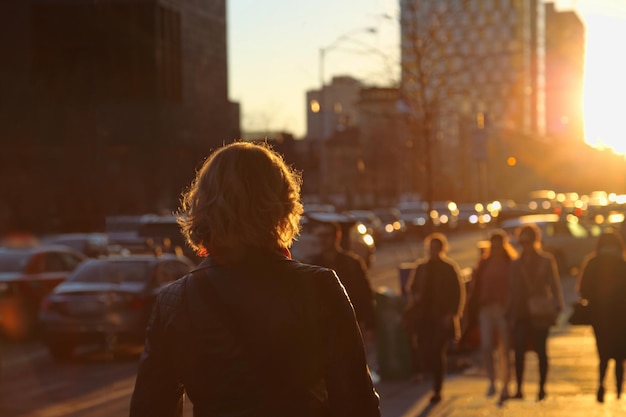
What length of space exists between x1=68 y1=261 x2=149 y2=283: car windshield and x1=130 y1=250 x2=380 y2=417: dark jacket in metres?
15.4

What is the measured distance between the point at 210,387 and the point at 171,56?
37982 mm

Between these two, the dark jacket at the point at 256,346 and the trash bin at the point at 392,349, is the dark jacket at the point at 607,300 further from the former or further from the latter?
the dark jacket at the point at 256,346

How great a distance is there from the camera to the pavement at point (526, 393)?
11.4m

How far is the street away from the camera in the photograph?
1301cm

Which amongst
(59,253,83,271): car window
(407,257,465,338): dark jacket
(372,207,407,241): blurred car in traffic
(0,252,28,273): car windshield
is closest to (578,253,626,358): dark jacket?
(407,257,465,338): dark jacket

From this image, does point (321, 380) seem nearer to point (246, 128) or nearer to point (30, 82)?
point (30, 82)

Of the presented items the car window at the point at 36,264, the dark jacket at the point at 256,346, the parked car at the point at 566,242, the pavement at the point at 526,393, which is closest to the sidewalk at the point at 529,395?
the pavement at the point at 526,393

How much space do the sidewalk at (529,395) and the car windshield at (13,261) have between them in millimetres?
8707

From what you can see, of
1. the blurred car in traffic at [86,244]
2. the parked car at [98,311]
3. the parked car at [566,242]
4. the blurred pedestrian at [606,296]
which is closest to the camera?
the blurred pedestrian at [606,296]

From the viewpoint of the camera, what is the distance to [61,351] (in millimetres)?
18109

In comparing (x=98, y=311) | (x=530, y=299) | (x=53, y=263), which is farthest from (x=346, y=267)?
(x=53, y=263)

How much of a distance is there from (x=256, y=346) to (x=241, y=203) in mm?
371

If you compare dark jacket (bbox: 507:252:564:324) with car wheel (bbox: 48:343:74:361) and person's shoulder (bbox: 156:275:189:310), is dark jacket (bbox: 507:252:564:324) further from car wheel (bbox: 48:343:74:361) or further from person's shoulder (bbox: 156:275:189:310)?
person's shoulder (bbox: 156:275:189:310)

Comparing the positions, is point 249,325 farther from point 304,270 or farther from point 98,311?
point 98,311
